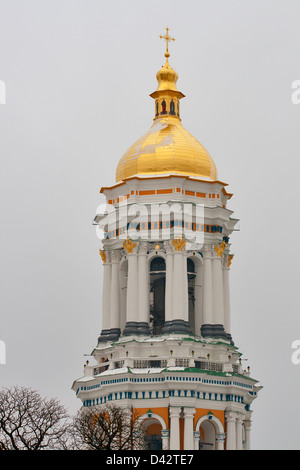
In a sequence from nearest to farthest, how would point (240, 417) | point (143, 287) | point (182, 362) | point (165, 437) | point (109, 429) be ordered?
point (109, 429)
point (165, 437)
point (182, 362)
point (240, 417)
point (143, 287)

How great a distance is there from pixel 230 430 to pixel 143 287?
9.00 m

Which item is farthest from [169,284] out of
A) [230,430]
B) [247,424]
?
Answer: [247,424]

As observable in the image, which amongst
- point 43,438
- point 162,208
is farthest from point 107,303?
point 43,438

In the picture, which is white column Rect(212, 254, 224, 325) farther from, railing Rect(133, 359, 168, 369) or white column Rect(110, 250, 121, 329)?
white column Rect(110, 250, 121, 329)

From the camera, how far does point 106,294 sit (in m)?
73.6

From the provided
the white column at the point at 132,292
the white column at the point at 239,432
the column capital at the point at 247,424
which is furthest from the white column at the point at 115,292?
the column capital at the point at 247,424

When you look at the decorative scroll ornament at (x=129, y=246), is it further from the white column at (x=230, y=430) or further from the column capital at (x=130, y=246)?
the white column at (x=230, y=430)

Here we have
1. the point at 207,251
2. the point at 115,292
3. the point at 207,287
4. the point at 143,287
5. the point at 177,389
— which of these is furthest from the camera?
the point at 115,292

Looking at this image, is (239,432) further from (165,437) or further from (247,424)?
(165,437)

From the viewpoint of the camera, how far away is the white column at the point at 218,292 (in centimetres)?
7194

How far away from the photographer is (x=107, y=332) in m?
72.6

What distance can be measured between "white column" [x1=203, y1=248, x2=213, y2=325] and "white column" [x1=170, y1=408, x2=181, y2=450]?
6321mm

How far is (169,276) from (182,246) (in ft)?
5.87
